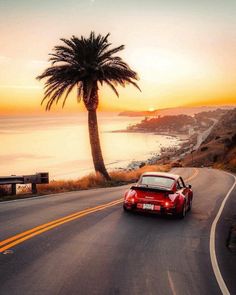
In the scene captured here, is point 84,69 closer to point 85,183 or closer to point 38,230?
point 85,183

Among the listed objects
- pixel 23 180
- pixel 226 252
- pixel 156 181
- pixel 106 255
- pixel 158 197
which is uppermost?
pixel 156 181

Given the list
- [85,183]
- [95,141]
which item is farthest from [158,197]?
[95,141]

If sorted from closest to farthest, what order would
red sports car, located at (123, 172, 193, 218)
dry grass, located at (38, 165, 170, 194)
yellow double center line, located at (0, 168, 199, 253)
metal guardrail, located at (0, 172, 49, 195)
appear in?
1. yellow double center line, located at (0, 168, 199, 253)
2. red sports car, located at (123, 172, 193, 218)
3. metal guardrail, located at (0, 172, 49, 195)
4. dry grass, located at (38, 165, 170, 194)

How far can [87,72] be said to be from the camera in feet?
85.3

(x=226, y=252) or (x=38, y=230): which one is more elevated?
(x=38, y=230)

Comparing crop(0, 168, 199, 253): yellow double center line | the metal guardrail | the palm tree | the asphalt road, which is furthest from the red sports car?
the palm tree

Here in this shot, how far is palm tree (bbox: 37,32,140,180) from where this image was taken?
26016 millimetres

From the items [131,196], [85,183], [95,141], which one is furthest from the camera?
[95,141]

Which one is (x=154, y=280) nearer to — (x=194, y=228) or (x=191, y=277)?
(x=191, y=277)

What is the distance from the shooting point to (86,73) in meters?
25.8

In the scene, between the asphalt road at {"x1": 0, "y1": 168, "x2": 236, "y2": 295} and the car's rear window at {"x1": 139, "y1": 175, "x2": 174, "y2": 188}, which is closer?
the asphalt road at {"x1": 0, "y1": 168, "x2": 236, "y2": 295}

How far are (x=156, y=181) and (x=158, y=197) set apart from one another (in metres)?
1.06

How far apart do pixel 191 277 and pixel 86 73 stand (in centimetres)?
2068

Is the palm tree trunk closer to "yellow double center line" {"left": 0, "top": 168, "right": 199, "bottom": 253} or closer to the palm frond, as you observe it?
the palm frond
